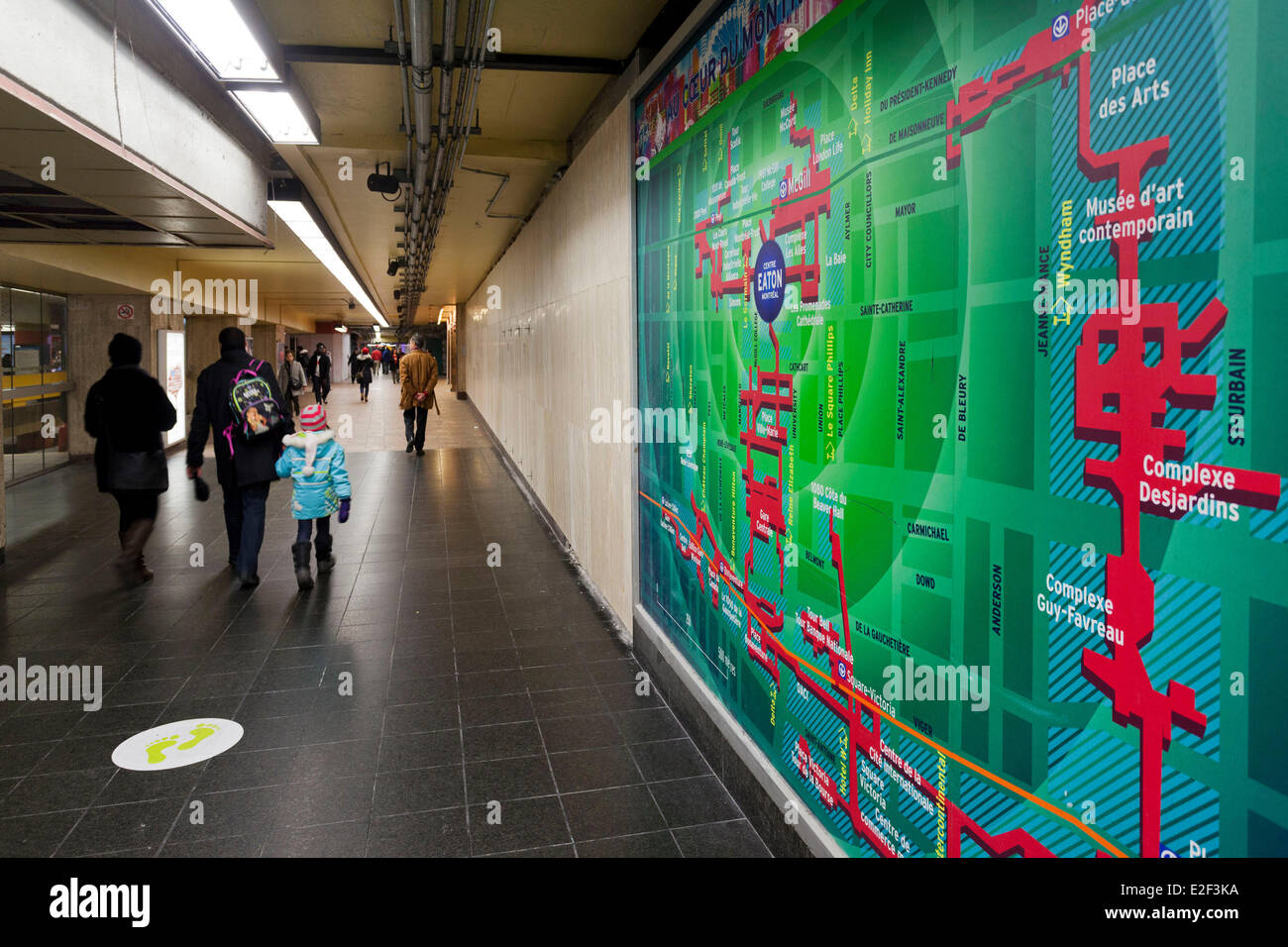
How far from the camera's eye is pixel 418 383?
13.3 metres

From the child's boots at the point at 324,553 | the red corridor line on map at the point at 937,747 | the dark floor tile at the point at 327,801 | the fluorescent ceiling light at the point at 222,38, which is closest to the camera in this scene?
the red corridor line on map at the point at 937,747

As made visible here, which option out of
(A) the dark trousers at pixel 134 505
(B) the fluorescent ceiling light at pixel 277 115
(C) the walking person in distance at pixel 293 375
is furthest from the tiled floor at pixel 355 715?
(C) the walking person in distance at pixel 293 375

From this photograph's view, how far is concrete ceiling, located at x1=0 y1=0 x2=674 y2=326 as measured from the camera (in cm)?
452

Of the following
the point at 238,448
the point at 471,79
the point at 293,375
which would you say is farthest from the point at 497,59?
the point at 293,375

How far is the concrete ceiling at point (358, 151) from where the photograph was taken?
452 centimetres

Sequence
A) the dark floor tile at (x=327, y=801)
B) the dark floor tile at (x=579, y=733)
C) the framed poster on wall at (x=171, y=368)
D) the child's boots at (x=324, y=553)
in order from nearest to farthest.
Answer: the dark floor tile at (x=327, y=801) < the dark floor tile at (x=579, y=733) < the child's boots at (x=324, y=553) < the framed poster on wall at (x=171, y=368)

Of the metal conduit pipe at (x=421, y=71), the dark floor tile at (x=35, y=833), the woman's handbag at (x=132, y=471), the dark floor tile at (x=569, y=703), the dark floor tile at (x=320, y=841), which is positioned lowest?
the dark floor tile at (x=320, y=841)

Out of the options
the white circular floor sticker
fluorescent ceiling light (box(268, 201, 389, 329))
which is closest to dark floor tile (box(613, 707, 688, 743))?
the white circular floor sticker

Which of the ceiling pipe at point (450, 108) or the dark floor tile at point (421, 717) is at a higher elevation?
the ceiling pipe at point (450, 108)

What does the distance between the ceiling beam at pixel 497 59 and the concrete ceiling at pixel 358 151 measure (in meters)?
0.05

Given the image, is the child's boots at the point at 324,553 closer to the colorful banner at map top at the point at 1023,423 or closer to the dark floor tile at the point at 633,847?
the dark floor tile at the point at 633,847

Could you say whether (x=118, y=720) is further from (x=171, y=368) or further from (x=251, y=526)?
(x=171, y=368)

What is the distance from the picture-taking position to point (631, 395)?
479 centimetres

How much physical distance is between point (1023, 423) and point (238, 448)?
5606 millimetres
